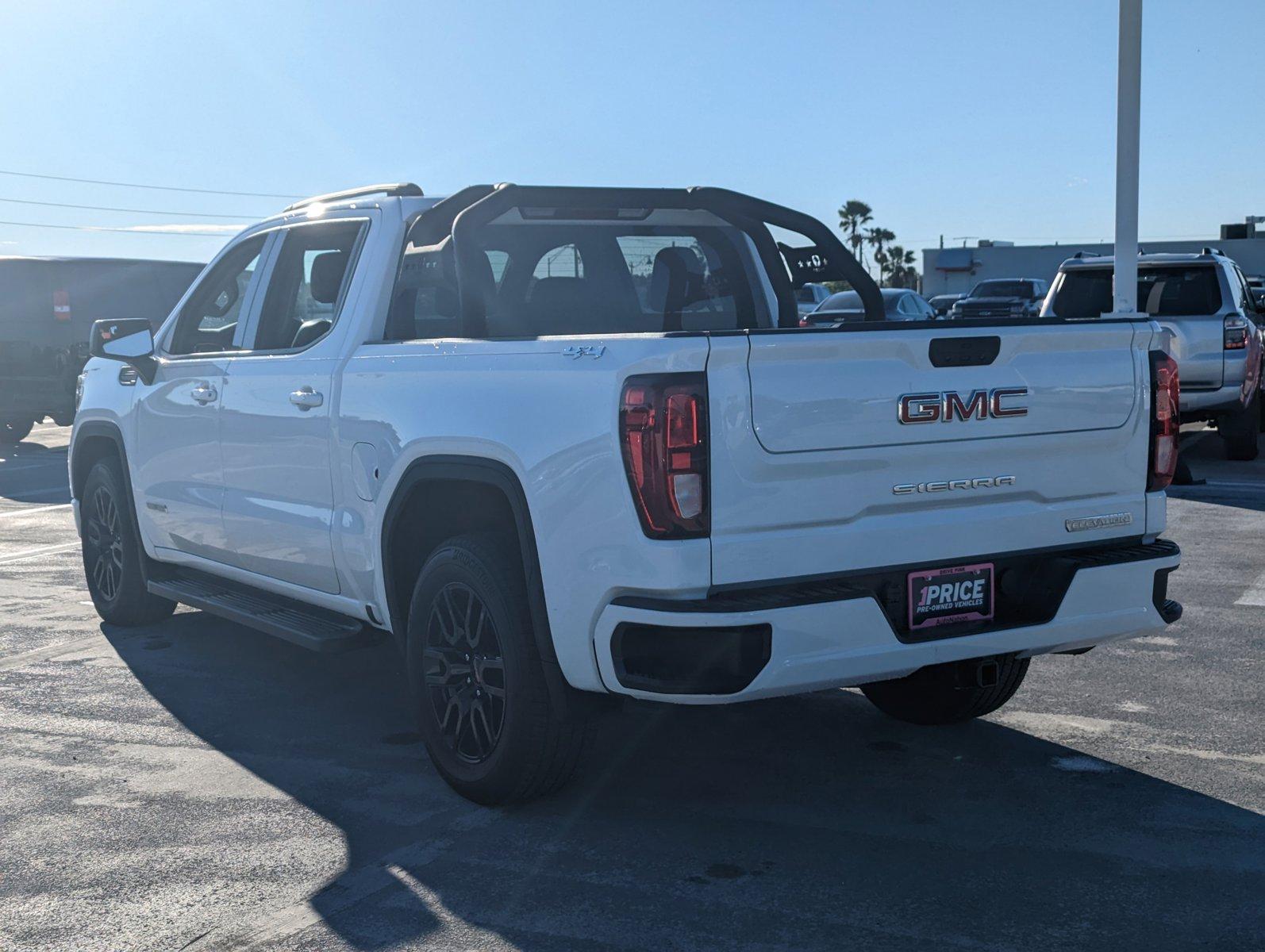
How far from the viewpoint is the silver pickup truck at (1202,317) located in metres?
13.8

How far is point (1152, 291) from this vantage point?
47.5 ft

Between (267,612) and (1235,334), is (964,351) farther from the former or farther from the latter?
(1235,334)

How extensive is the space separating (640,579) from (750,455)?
0.44 metres

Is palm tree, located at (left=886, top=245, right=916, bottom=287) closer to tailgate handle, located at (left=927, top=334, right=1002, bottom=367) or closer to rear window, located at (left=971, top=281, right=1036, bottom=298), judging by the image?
rear window, located at (left=971, top=281, right=1036, bottom=298)

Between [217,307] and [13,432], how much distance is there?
1412 centimetres

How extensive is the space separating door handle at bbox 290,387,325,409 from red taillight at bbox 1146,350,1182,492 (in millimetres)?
2816

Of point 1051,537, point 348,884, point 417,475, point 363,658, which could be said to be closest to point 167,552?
point 363,658

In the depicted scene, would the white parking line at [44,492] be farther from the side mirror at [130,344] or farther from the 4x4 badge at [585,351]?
the 4x4 badge at [585,351]

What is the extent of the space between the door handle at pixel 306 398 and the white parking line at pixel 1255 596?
4.78 m

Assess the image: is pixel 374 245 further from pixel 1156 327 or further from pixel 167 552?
pixel 1156 327

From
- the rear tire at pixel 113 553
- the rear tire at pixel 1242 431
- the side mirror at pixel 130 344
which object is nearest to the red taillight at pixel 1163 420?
the side mirror at pixel 130 344

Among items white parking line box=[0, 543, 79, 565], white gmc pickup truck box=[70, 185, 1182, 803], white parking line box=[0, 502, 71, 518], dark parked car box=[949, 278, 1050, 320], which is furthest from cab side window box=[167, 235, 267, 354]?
dark parked car box=[949, 278, 1050, 320]

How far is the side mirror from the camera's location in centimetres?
681

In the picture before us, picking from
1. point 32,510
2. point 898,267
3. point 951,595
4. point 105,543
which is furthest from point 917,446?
point 898,267
